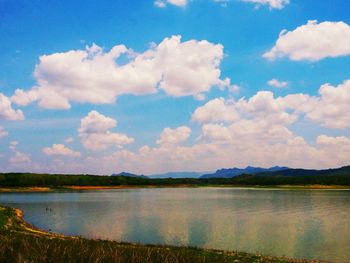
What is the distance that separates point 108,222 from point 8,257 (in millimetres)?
48872

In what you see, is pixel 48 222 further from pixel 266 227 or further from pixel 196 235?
pixel 266 227

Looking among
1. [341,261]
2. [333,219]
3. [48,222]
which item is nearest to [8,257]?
[341,261]

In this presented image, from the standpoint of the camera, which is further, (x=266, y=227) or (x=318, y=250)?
(x=266, y=227)

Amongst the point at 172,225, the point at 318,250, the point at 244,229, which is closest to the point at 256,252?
the point at 318,250

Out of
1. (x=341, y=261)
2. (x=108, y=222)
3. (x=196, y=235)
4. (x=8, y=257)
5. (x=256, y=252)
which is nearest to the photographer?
(x=8, y=257)

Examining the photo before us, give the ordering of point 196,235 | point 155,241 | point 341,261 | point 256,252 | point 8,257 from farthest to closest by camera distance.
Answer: point 196,235, point 155,241, point 256,252, point 341,261, point 8,257

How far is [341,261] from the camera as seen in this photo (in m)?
39.3

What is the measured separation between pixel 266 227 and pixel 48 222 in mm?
39146

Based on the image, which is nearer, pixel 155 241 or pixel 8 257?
pixel 8 257

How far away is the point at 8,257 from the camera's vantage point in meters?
22.1

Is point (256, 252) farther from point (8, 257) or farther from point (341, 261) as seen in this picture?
point (8, 257)

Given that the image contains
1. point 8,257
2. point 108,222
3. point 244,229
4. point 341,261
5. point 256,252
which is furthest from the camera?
point 108,222

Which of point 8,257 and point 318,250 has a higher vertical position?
Result: point 8,257

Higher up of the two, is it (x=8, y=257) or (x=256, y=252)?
(x=8, y=257)
